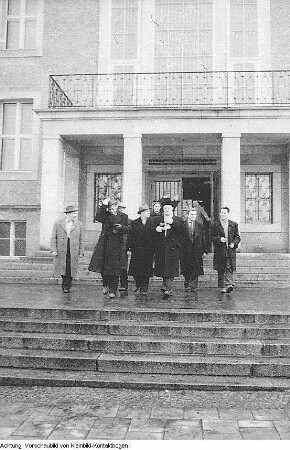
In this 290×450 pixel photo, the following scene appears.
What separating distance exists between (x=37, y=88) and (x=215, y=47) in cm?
585

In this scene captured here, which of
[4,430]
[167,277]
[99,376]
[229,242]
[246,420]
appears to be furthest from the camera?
[229,242]

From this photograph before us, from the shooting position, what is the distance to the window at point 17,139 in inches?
644

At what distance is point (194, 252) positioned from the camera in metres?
9.86

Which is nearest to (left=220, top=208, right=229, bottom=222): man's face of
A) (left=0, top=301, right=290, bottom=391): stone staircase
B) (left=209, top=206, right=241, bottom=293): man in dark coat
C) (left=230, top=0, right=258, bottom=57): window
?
(left=209, top=206, right=241, bottom=293): man in dark coat

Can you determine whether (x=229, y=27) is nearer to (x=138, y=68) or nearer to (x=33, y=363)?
(x=138, y=68)

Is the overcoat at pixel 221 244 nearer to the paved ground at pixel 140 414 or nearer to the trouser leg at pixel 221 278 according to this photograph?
the trouser leg at pixel 221 278

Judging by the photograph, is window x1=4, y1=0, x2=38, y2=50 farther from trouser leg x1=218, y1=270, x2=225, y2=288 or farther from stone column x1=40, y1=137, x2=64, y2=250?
trouser leg x1=218, y1=270, x2=225, y2=288

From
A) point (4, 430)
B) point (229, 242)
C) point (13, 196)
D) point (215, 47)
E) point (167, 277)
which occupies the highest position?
point (215, 47)

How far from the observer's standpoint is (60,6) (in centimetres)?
1655

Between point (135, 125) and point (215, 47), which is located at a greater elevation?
point (215, 47)

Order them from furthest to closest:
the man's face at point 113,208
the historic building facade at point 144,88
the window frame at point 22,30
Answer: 1. the window frame at point 22,30
2. the historic building facade at point 144,88
3. the man's face at point 113,208

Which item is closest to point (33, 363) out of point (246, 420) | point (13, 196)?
point (246, 420)

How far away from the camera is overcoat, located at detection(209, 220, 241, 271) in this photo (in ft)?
31.3

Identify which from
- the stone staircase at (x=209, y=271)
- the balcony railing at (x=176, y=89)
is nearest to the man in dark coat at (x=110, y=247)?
the stone staircase at (x=209, y=271)
